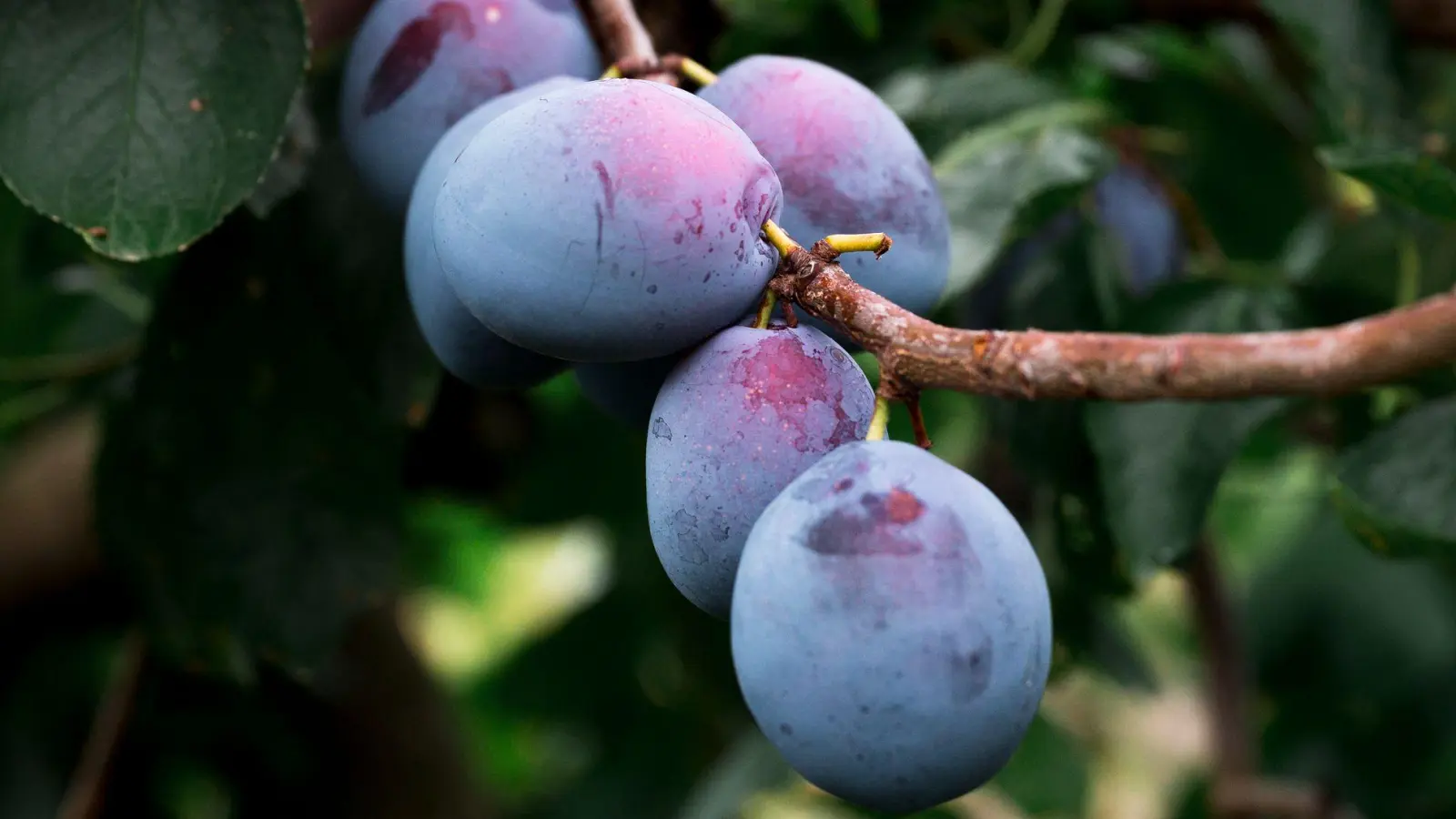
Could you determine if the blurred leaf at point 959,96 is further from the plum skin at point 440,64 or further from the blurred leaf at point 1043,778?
the blurred leaf at point 1043,778

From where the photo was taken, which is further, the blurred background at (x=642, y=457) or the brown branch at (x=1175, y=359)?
the blurred background at (x=642, y=457)

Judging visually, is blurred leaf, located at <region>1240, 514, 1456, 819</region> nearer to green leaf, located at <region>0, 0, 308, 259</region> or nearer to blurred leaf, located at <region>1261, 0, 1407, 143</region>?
blurred leaf, located at <region>1261, 0, 1407, 143</region>

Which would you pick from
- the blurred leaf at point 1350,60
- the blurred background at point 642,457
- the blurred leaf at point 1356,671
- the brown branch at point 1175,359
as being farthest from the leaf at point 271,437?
the blurred leaf at point 1356,671

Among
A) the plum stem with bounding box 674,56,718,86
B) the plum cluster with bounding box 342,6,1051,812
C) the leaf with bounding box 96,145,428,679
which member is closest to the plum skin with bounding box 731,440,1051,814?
the plum cluster with bounding box 342,6,1051,812

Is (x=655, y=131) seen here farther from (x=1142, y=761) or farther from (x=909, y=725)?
(x=1142, y=761)

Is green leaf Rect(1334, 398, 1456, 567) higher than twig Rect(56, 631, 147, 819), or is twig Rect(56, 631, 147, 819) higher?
green leaf Rect(1334, 398, 1456, 567)

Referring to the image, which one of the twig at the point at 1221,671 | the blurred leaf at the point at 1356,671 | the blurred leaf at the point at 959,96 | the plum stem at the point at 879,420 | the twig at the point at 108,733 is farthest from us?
the blurred leaf at the point at 1356,671

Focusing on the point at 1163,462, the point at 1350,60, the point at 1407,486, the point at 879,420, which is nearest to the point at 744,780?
the point at 1163,462
